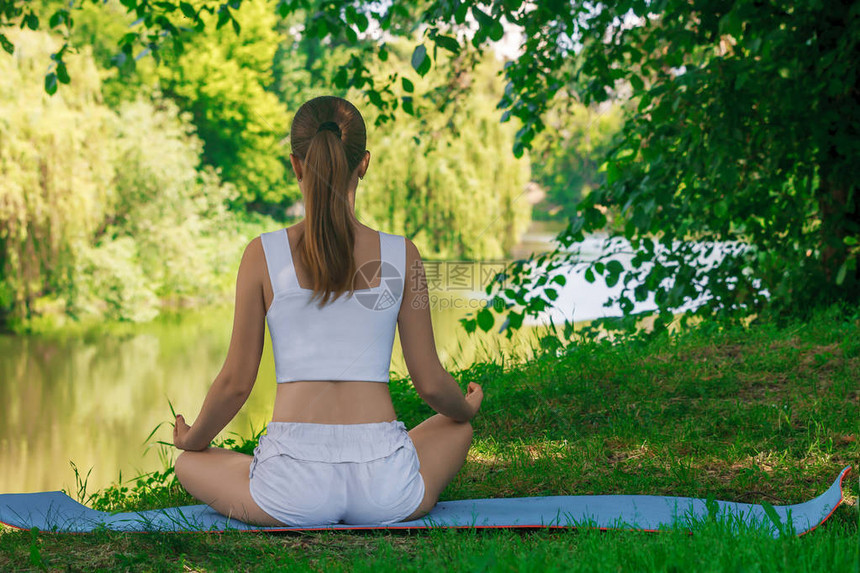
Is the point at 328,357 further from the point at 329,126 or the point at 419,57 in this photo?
the point at 419,57

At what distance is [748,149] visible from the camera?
547 cm

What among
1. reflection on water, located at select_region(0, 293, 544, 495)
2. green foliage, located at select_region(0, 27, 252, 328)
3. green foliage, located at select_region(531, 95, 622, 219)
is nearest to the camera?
green foliage, located at select_region(531, 95, 622, 219)

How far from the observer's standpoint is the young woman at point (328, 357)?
2.30 metres

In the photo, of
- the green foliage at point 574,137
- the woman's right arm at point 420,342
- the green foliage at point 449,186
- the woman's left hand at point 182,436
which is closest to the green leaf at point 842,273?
the green foliage at point 574,137

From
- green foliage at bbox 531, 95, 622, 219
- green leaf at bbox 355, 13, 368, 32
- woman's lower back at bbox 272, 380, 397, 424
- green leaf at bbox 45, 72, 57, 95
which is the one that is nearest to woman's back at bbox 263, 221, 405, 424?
woman's lower back at bbox 272, 380, 397, 424

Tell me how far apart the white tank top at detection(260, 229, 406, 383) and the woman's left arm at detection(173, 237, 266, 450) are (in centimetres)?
4

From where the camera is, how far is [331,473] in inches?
90.1

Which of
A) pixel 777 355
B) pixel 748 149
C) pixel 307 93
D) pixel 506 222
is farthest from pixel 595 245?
pixel 307 93

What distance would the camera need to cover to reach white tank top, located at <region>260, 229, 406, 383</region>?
2.31m

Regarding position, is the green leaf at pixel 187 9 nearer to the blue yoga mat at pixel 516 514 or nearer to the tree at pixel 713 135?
the tree at pixel 713 135

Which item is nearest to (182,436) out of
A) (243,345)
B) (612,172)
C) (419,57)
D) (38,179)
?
(243,345)

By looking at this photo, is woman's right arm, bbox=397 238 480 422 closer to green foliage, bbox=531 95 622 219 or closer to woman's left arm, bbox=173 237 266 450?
woman's left arm, bbox=173 237 266 450

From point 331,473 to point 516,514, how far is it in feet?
2.05

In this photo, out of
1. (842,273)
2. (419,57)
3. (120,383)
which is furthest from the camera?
(120,383)
